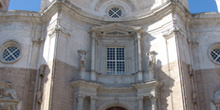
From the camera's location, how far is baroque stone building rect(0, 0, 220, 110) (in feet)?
59.6

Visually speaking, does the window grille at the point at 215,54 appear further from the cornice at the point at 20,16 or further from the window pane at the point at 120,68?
the cornice at the point at 20,16

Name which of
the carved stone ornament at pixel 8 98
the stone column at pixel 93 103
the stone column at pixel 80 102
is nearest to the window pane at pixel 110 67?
the stone column at pixel 93 103

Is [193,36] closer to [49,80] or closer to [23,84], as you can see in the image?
[49,80]

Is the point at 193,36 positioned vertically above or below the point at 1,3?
below

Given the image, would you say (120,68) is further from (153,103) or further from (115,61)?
(153,103)

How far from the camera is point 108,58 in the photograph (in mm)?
21156

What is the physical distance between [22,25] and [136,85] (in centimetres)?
993

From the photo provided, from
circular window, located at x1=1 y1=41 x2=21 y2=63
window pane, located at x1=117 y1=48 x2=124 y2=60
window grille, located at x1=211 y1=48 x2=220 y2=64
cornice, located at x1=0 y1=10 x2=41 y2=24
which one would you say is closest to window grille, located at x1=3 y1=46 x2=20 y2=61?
circular window, located at x1=1 y1=41 x2=21 y2=63

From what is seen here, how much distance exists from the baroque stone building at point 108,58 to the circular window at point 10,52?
7 cm

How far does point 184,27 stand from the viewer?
2098 cm

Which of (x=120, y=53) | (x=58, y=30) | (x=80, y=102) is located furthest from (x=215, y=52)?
(x=58, y=30)

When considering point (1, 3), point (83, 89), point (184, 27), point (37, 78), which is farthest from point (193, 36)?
point (1, 3)

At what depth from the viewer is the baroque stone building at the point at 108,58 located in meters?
18.2

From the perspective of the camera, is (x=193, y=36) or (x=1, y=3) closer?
(x=193, y=36)
